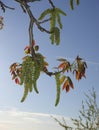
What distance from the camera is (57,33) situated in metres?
2.82

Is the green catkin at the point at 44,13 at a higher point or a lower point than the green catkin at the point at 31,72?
higher

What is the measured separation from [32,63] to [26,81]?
21 cm

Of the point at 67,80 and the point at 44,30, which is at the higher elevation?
the point at 44,30

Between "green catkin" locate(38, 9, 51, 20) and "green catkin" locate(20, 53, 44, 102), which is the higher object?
"green catkin" locate(38, 9, 51, 20)

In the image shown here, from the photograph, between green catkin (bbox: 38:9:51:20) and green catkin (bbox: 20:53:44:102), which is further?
green catkin (bbox: 38:9:51:20)

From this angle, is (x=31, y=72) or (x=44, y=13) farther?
(x=44, y=13)

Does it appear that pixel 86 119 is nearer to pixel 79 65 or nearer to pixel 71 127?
pixel 71 127

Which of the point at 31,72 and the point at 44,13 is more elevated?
the point at 44,13

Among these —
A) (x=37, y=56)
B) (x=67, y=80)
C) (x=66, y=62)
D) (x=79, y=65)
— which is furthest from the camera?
(x=66, y=62)

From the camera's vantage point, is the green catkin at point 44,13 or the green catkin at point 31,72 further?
the green catkin at point 44,13

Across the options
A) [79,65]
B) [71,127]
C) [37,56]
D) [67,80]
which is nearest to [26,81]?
[37,56]

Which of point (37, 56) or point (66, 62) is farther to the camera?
point (66, 62)

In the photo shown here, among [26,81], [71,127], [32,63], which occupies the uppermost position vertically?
[32,63]

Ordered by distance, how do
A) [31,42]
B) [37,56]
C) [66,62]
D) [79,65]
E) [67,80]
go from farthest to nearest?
[66,62], [79,65], [67,80], [37,56], [31,42]
